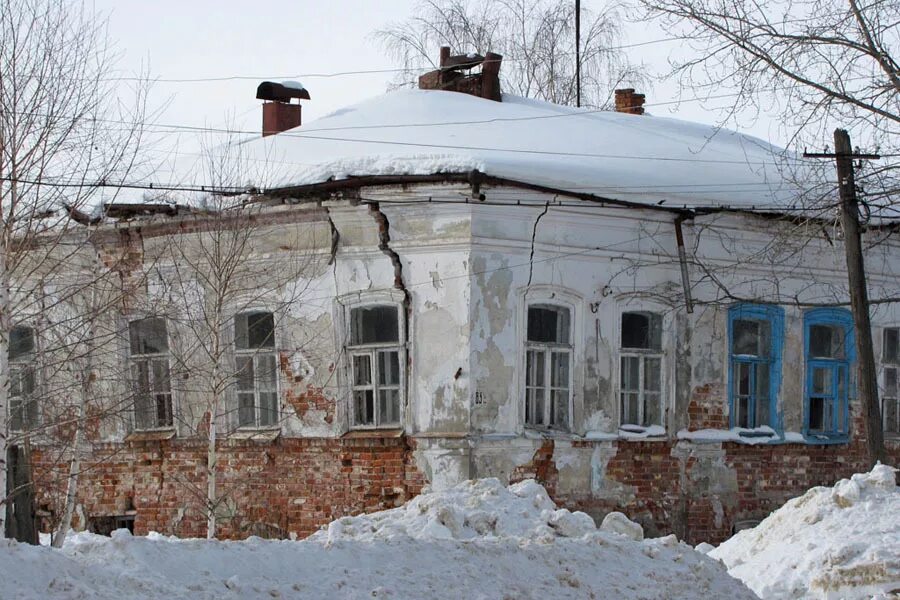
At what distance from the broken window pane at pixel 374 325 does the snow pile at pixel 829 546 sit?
14.7ft

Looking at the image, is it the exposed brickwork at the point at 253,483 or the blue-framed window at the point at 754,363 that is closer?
the exposed brickwork at the point at 253,483

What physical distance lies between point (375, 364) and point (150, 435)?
315 cm

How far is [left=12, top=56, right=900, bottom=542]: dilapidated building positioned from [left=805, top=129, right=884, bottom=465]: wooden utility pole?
19.5 inches

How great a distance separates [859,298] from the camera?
14.3m

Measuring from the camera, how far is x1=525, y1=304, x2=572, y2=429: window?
48.5 feet

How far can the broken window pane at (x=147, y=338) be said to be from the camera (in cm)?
1625

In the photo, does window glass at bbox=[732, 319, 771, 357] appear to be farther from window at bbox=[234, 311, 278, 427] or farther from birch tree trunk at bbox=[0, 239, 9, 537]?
birch tree trunk at bbox=[0, 239, 9, 537]

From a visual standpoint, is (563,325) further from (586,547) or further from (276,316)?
(586,547)

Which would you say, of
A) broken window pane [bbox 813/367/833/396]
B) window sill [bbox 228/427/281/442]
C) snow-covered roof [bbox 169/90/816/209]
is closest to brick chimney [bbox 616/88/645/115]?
snow-covered roof [bbox 169/90/816/209]

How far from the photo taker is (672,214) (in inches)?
613

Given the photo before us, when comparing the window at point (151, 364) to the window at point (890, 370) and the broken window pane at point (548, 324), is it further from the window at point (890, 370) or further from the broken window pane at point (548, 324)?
the window at point (890, 370)

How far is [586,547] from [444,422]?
19.2 ft

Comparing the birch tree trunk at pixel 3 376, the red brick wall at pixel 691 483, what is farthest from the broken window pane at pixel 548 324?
the birch tree trunk at pixel 3 376

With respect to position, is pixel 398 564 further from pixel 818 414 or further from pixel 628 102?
pixel 628 102
